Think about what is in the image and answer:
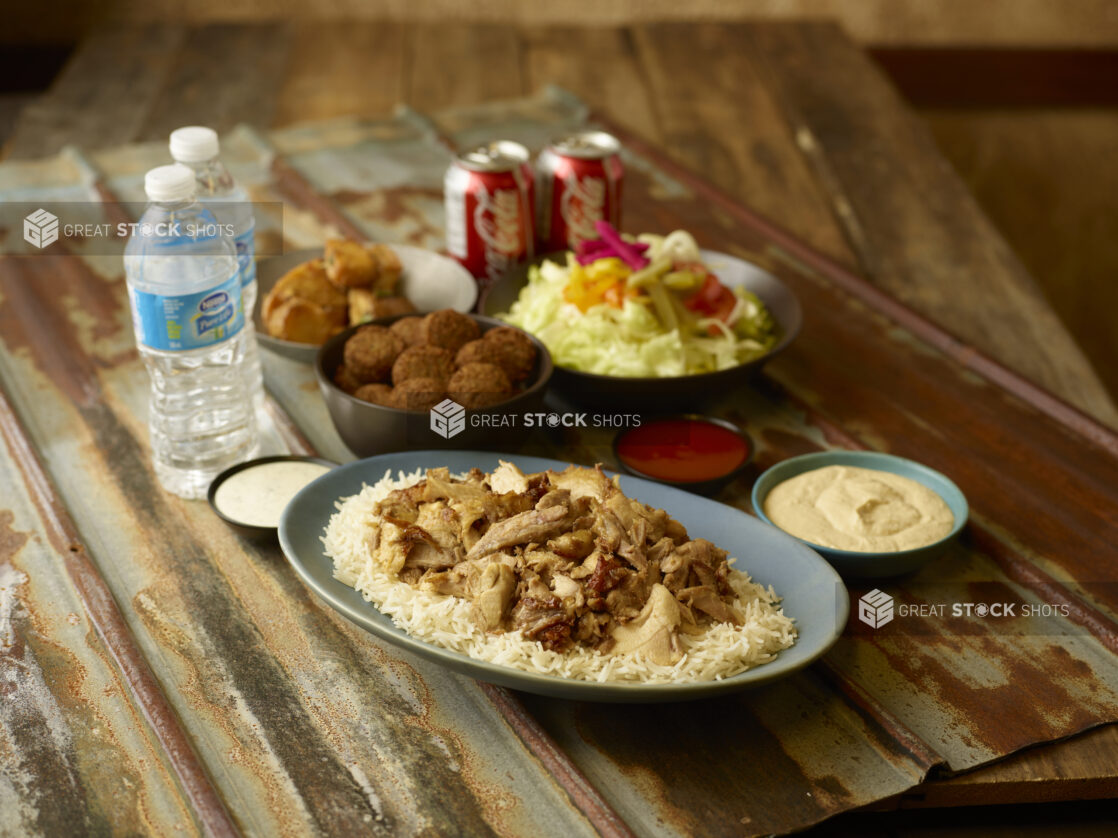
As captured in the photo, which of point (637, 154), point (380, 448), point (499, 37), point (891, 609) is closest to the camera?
point (891, 609)

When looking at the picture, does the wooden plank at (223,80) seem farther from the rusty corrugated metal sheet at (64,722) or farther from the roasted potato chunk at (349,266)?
the rusty corrugated metal sheet at (64,722)

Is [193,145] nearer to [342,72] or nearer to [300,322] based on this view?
[300,322]

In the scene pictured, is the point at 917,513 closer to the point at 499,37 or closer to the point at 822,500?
the point at 822,500

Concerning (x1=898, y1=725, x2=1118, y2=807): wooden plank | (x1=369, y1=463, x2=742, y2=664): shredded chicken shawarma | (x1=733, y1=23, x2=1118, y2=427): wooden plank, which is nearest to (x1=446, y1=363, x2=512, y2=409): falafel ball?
(x1=369, y1=463, x2=742, y2=664): shredded chicken shawarma

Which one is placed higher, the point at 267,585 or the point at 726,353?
the point at 726,353

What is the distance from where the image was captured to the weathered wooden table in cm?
138

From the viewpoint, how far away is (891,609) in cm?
170

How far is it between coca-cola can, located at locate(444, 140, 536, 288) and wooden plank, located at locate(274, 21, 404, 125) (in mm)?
1676

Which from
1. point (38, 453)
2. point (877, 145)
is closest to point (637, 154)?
point (877, 145)

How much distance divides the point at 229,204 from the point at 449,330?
783 mm

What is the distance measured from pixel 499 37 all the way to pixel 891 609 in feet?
12.8

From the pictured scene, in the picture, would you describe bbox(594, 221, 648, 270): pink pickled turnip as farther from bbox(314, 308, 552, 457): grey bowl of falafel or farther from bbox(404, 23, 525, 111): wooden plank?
bbox(404, 23, 525, 111): wooden plank

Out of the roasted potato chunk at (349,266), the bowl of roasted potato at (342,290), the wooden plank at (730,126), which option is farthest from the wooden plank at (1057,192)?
the roasted potato chunk at (349,266)

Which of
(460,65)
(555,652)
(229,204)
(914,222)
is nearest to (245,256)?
(229,204)
